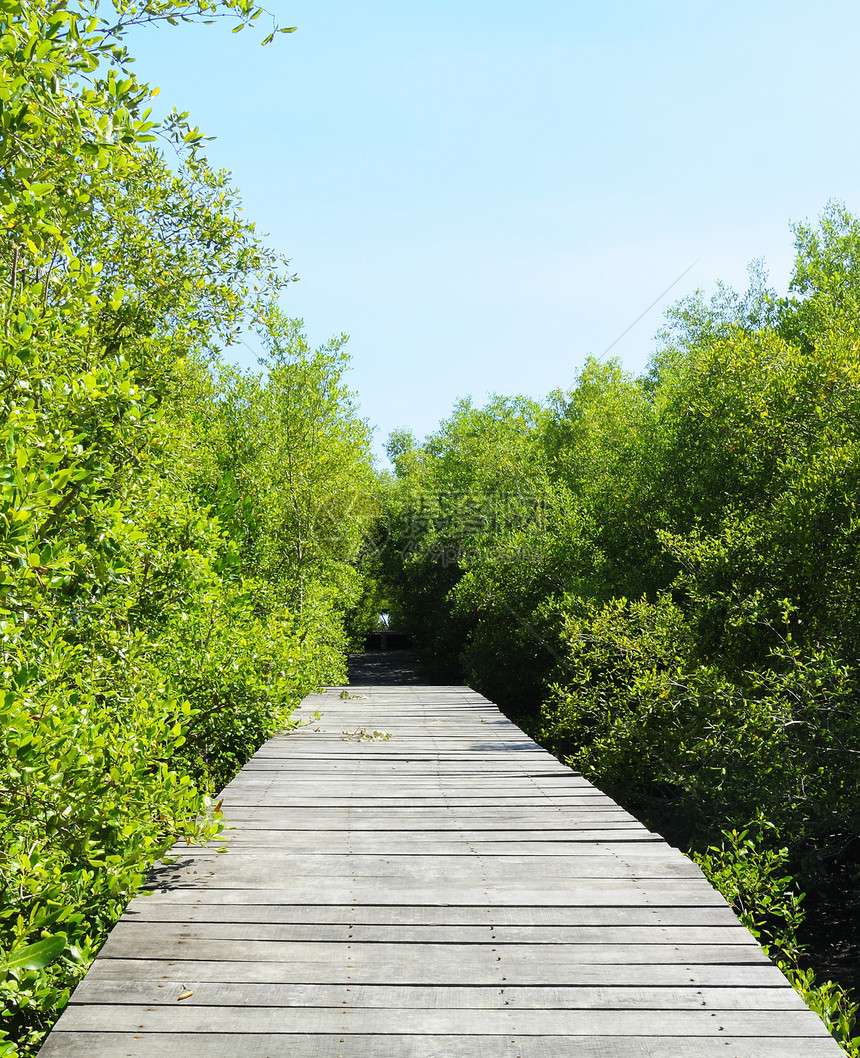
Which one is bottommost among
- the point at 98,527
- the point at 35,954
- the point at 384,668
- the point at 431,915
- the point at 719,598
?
the point at 384,668

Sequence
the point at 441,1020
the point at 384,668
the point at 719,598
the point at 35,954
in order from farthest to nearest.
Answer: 1. the point at 384,668
2. the point at 719,598
3. the point at 441,1020
4. the point at 35,954

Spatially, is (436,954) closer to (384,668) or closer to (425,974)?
(425,974)

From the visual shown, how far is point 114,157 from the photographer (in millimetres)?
3664

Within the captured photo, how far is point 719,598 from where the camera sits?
920 cm

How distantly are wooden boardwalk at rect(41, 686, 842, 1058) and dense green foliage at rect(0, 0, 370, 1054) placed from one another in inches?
12.9

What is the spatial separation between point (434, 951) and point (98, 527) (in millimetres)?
2476

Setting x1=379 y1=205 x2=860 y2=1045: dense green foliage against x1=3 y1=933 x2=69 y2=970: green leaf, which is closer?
x1=3 y1=933 x2=69 y2=970: green leaf

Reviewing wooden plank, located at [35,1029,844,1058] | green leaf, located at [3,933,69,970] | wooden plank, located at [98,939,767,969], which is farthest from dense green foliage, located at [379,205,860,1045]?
green leaf, located at [3,933,69,970]

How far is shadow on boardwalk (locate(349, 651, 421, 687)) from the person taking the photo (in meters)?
28.9

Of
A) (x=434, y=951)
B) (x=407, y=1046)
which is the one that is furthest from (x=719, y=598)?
(x=407, y=1046)

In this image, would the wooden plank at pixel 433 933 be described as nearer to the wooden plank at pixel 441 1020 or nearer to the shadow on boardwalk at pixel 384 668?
the wooden plank at pixel 441 1020

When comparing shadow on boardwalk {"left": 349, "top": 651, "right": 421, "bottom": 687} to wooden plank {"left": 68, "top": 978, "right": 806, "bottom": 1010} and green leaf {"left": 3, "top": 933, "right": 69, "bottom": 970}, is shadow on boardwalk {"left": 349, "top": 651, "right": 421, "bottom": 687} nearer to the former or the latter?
wooden plank {"left": 68, "top": 978, "right": 806, "bottom": 1010}

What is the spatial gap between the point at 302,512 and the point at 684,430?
24.9ft

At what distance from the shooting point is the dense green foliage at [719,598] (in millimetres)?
7746
